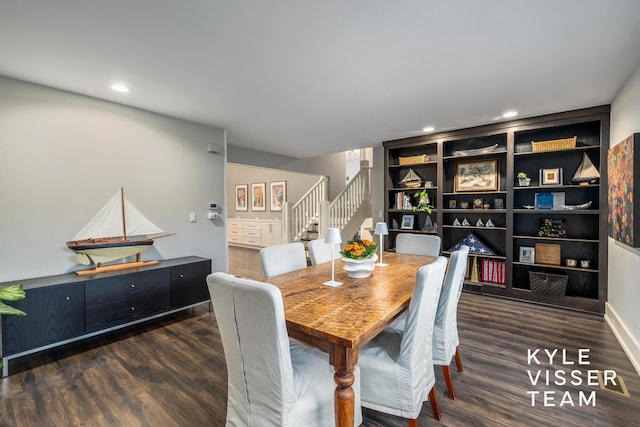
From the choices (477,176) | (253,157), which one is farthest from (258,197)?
(477,176)

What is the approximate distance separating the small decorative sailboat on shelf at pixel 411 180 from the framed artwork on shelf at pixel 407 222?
524mm

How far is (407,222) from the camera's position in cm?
505

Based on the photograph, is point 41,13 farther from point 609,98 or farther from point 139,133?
point 609,98

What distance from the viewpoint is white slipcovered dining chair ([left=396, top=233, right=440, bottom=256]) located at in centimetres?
336

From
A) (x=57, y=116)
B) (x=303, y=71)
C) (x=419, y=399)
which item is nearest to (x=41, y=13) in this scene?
(x=57, y=116)

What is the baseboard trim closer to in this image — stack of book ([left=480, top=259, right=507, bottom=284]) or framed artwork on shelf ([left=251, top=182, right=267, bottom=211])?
stack of book ([left=480, top=259, right=507, bottom=284])

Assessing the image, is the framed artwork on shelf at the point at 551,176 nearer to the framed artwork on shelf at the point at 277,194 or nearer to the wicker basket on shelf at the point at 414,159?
the wicker basket on shelf at the point at 414,159

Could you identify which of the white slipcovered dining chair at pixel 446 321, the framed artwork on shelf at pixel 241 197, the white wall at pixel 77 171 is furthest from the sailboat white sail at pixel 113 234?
the framed artwork on shelf at pixel 241 197

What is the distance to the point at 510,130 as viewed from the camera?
3943 mm

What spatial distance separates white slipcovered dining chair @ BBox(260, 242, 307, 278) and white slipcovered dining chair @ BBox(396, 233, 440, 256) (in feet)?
4.77

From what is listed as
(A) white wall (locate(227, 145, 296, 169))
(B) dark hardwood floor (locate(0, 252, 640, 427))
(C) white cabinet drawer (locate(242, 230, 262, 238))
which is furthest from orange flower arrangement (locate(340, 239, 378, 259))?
(C) white cabinet drawer (locate(242, 230, 262, 238))

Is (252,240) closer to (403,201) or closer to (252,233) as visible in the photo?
(252,233)

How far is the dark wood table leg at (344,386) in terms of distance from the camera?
1265 mm

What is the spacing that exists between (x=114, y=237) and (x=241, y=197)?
6293 millimetres
